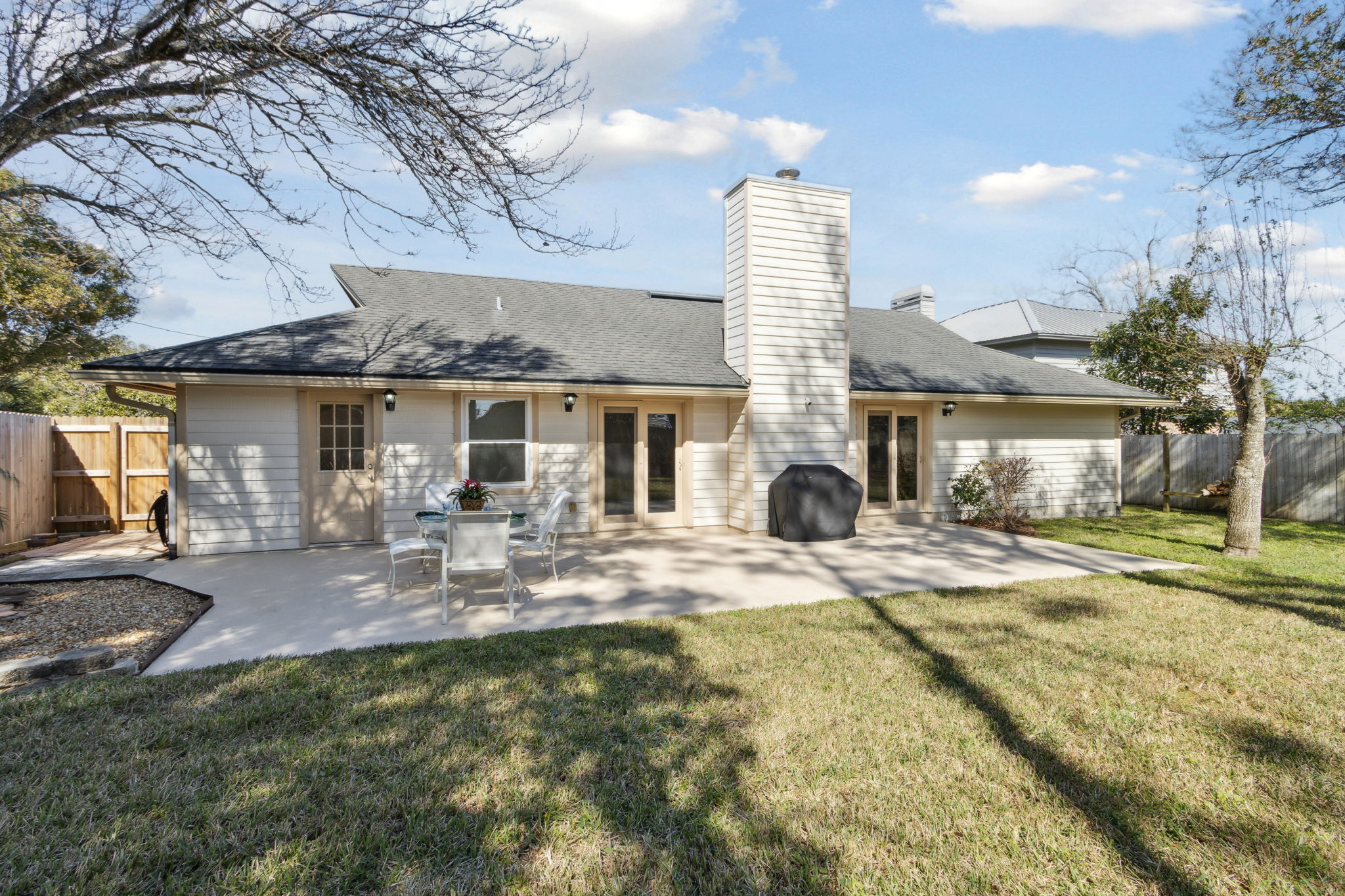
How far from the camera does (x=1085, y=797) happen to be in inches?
112

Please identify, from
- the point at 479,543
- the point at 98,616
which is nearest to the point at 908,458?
the point at 479,543

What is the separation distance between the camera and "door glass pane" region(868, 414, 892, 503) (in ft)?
38.6

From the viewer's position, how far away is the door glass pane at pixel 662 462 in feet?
34.8

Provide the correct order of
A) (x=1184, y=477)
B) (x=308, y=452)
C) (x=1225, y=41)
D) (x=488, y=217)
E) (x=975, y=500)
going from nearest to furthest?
(x=488, y=217), (x=1225, y=41), (x=308, y=452), (x=975, y=500), (x=1184, y=477)

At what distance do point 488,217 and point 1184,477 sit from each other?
1526 cm

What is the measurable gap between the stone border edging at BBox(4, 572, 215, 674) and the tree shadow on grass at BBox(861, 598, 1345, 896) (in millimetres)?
5312

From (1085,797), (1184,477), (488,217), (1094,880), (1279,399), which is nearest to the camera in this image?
(1094,880)

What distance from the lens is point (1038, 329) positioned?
21.4 m

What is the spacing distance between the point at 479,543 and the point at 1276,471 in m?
14.8

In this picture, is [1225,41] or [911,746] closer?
[911,746]

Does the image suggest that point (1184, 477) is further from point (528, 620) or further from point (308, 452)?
point (308, 452)

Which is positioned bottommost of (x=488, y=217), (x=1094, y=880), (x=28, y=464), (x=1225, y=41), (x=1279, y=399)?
(x=1094, y=880)

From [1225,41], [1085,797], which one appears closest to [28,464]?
[1085,797]

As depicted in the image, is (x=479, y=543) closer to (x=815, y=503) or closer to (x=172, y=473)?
(x=172, y=473)
